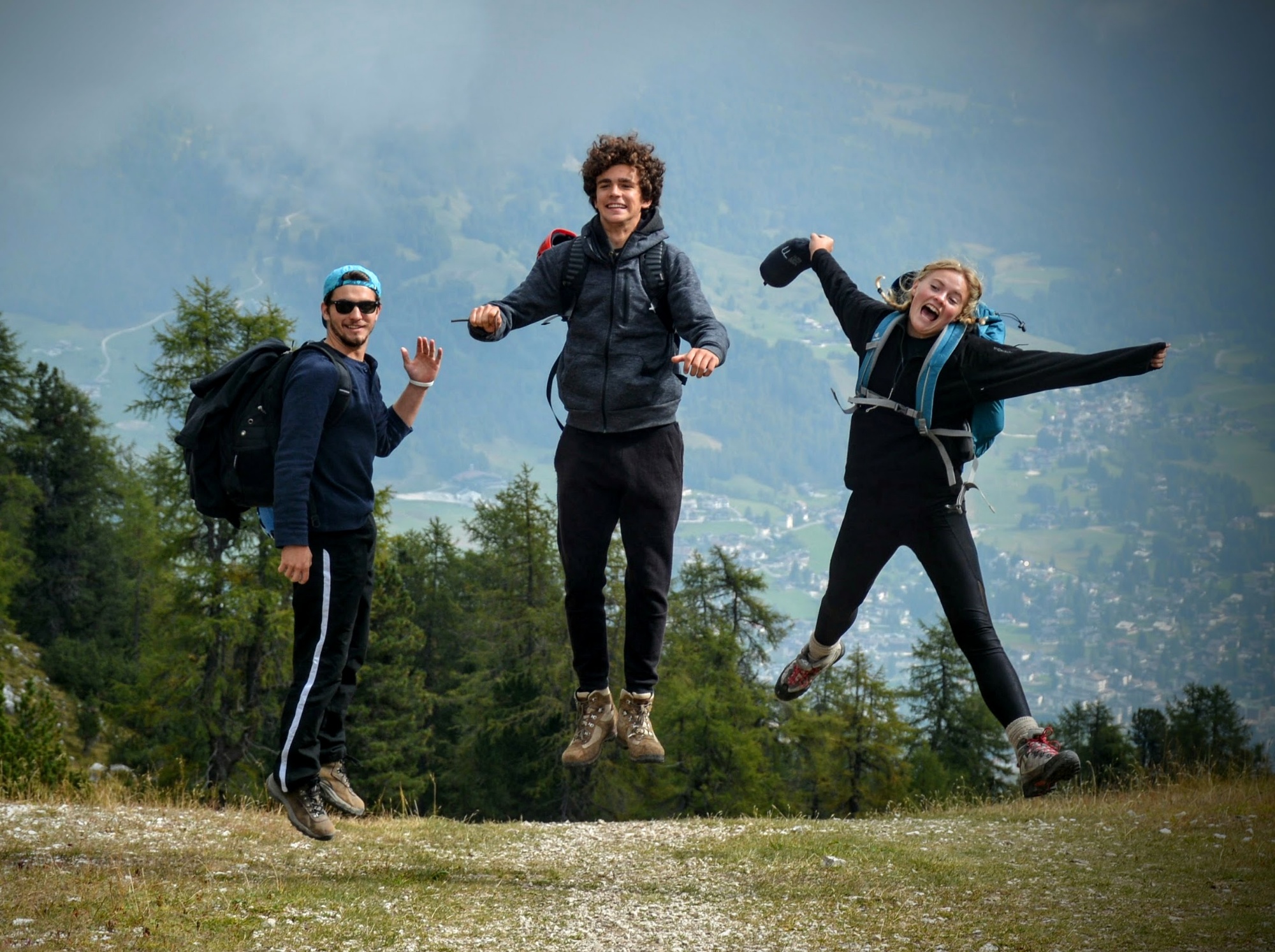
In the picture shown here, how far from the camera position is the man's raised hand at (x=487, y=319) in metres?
6.03

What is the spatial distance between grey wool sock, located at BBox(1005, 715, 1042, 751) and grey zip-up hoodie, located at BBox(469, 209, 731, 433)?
243 cm

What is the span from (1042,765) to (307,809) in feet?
12.6

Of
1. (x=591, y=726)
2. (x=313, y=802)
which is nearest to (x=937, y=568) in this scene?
(x=591, y=726)

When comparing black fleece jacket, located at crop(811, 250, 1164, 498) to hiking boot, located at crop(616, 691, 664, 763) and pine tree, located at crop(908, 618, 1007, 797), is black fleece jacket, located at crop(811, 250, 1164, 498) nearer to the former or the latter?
hiking boot, located at crop(616, 691, 664, 763)

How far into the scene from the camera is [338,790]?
21.9ft

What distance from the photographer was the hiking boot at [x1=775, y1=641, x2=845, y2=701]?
282 inches

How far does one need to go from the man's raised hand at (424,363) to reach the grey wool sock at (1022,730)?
3557 millimetres

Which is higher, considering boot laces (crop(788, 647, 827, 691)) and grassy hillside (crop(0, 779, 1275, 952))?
boot laces (crop(788, 647, 827, 691))

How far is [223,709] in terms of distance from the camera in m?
28.5

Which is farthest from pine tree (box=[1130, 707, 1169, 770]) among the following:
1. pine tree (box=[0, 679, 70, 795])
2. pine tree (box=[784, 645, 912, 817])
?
pine tree (box=[0, 679, 70, 795])

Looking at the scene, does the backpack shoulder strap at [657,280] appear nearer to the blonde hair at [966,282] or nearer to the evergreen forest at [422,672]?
the blonde hair at [966,282]

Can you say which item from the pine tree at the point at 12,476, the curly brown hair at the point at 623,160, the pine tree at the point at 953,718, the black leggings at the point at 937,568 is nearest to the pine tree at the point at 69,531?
the pine tree at the point at 12,476

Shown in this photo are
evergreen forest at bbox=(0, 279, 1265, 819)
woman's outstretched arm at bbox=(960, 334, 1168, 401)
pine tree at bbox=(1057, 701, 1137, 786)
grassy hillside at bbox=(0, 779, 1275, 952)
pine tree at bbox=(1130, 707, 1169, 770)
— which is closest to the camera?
woman's outstretched arm at bbox=(960, 334, 1168, 401)

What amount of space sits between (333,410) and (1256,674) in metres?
175
